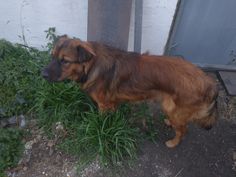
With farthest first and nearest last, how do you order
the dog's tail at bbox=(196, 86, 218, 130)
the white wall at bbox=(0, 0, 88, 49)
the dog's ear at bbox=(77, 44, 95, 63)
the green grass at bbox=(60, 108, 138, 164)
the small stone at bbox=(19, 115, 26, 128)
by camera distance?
1. the white wall at bbox=(0, 0, 88, 49)
2. the small stone at bbox=(19, 115, 26, 128)
3. the green grass at bbox=(60, 108, 138, 164)
4. the dog's tail at bbox=(196, 86, 218, 130)
5. the dog's ear at bbox=(77, 44, 95, 63)

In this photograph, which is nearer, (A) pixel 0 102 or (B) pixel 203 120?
(B) pixel 203 120

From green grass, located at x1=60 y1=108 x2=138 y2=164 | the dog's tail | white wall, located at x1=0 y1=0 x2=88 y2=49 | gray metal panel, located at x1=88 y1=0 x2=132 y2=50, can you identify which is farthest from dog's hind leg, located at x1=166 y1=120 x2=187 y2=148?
white wall, located at x1=0 y1=0 x2=88 y2=49

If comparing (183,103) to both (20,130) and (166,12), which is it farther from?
(20,130)

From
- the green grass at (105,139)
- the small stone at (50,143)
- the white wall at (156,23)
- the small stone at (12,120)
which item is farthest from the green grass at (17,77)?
the white wall at (156,23)

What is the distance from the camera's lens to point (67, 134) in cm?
455

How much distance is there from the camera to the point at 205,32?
534 cm

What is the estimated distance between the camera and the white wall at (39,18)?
16.3ft

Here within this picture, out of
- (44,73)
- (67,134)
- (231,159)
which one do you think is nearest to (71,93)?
(67,134)

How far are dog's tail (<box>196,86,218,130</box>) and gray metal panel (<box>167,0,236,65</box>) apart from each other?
1608 mm

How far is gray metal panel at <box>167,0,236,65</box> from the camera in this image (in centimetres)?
496

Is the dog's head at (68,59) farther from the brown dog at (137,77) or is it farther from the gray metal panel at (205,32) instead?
the gray metal panel at (205,32)

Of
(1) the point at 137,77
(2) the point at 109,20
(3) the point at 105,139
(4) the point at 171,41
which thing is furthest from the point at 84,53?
(4) the point at 171,41

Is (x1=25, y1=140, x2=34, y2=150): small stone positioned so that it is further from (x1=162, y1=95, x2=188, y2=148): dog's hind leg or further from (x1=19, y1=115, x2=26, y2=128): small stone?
(x1=162, y1=95, x2=188, y2=148): dog's hind leg

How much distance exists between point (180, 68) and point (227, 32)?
79.2 inches
